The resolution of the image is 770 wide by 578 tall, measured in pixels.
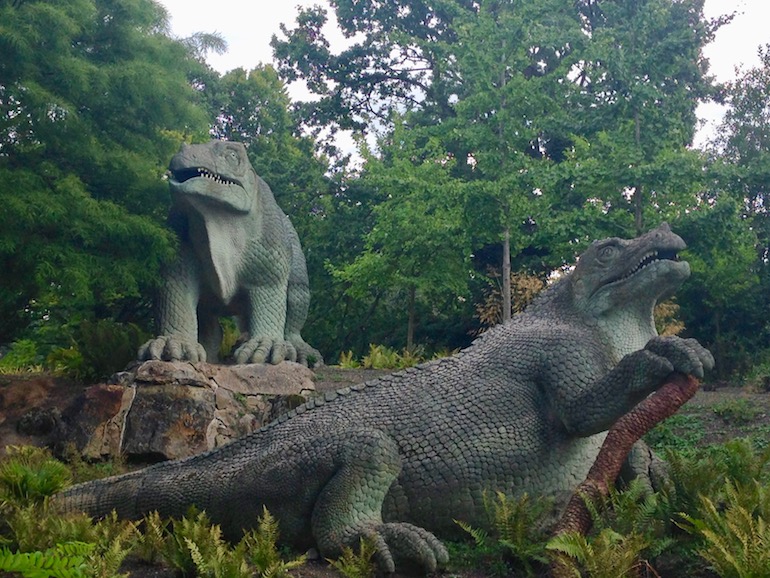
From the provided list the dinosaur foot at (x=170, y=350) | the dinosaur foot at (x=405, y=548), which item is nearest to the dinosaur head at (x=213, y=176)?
the dinosaur foot at (x=170, y=350)

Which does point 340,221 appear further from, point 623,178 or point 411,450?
point 411,450

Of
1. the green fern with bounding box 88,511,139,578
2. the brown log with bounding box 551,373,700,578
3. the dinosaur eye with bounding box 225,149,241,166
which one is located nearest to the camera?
the green fern with bounding box 88,511,139,578

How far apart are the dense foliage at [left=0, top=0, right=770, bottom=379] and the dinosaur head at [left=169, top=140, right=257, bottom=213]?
69cm

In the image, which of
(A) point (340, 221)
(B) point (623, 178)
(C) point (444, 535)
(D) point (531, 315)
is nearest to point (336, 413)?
(C) point (444, 535)

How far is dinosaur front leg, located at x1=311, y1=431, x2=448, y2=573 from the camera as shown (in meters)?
4.23

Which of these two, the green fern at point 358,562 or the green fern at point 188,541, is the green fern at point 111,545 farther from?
the green fern at point 358,562

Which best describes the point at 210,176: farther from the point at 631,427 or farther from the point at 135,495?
the point at 631,427

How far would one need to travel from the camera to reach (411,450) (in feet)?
15.5

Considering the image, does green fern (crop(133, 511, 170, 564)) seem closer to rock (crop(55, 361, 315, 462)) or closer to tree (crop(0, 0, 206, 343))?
rock (crop(55, 361, 315, 462))

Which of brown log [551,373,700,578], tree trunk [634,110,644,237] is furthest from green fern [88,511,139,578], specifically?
tree trunk [634,110,644,237]

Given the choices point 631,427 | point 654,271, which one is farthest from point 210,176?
point 631,427

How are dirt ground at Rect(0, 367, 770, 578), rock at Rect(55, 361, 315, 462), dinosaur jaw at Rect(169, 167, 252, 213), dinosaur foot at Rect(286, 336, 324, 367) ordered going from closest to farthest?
rock at Rect(55, 361, 315, 462) → dirt ground at Rect(0, 367, 770, 578) → dinosaur jaw at Rect(169, 167, 252, 213) → dinosaur foot at Rect(286, 336, 324, 367)

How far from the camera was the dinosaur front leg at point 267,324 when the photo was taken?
8.98 metres

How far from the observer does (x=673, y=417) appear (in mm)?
8891
